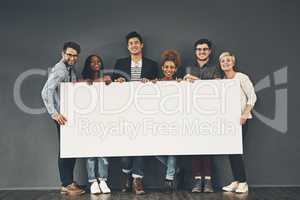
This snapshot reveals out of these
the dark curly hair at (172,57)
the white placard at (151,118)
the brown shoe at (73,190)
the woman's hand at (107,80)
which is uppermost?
the dark curly hair at (172,57)

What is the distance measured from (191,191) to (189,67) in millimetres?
1326

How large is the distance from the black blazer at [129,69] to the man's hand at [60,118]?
72 cm

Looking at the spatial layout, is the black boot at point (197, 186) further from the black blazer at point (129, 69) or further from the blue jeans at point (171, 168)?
the black blazer at point (129, 69)

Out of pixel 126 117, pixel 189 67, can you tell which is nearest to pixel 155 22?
pixel 189 67

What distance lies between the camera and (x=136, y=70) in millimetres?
3824

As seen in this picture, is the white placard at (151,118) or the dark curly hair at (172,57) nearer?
the white placard at (151,118)

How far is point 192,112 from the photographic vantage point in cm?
360

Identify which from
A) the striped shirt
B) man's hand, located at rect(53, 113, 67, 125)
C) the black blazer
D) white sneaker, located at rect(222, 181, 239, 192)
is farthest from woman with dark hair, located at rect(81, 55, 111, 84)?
white sneaker, located at rect(222, 181, 239, 192)

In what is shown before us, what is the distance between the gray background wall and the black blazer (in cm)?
21

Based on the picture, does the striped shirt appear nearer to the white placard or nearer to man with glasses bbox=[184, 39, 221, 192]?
the white placard

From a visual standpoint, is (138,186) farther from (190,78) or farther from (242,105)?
(242,105)

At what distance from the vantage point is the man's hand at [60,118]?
3.56m

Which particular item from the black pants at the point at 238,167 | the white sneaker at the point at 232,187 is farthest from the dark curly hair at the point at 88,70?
the white sneaker at the point at 232,187

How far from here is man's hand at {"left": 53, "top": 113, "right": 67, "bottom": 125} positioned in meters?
3.56
